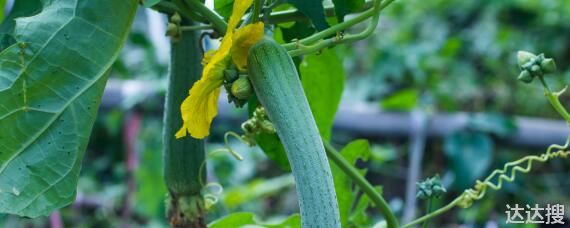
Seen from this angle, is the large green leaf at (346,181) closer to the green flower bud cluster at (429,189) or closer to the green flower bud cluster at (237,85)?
the green flower bud cluster at (429,189)

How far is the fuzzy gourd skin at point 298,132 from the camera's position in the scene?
40 centimetres

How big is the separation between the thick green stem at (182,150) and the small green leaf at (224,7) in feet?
0.17

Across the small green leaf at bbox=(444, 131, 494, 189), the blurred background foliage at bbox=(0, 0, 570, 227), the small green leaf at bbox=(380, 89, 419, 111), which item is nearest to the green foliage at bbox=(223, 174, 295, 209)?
the blurred background foliage at bbox=(0, 0, 570, 227)

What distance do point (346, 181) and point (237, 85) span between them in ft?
0.98

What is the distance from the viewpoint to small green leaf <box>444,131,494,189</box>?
1.92 m

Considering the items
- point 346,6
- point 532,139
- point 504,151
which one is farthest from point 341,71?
point 504,151

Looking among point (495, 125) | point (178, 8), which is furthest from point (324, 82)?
point (495, 125)

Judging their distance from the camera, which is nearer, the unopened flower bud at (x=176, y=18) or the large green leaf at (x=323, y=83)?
the unopened flower bud at (x=176, y=18)

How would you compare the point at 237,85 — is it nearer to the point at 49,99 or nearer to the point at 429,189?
the point at 49,99

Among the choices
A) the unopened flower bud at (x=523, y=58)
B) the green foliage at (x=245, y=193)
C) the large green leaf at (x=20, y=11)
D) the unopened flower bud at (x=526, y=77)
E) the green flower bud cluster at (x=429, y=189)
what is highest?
the unopened flower bud at (x=523, y=58)

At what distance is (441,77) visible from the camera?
248 centimetres

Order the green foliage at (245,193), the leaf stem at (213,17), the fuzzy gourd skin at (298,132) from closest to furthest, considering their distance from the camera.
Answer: the fuzzy gourd skin at (298,132), the leaf stem at (213,17), the green foliage at (245,193)

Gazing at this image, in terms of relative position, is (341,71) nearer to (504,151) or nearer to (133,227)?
(504,151)

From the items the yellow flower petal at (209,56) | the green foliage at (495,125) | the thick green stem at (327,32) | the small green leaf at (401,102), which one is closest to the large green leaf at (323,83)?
the thick green stem at (327,32)
